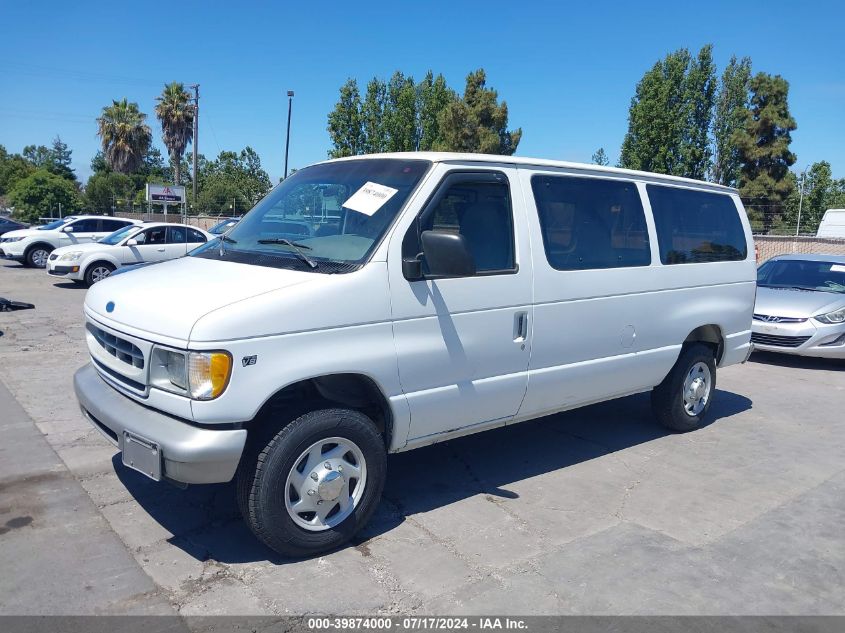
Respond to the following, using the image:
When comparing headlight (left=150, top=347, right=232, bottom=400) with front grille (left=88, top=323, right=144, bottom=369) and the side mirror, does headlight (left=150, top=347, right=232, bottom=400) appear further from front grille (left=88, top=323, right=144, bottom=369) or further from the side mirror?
the side mirror

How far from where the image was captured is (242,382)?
3.42m

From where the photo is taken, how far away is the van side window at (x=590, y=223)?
4.89m

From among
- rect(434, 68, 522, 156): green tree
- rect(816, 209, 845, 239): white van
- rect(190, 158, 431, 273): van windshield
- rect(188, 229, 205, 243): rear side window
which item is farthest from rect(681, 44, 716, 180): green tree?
rect(190, 158, 431, 273): van windshield

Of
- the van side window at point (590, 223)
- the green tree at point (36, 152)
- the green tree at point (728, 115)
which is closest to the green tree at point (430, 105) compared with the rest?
the green tree at point (728, 115)

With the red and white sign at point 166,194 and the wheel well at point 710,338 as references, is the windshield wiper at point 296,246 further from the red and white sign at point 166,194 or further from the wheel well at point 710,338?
the red and white sign at point 166,194

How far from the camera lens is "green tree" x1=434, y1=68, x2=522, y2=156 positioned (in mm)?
34438

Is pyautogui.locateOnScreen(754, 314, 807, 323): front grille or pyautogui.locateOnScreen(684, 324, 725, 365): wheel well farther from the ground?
pyautogui.locateOnScreen(684, 324, 725, 365): wheel well

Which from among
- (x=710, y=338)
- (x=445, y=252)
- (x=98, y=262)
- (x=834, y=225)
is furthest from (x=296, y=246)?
(x=834, y=225)

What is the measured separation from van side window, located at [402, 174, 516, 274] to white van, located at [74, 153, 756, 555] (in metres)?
0.01

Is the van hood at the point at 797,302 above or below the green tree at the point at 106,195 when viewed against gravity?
below

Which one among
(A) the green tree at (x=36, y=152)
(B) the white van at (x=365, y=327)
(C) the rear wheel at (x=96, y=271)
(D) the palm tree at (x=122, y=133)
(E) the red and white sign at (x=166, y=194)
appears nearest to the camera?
(B) the white van at (x=365, y=327)

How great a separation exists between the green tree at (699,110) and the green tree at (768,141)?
2.11m

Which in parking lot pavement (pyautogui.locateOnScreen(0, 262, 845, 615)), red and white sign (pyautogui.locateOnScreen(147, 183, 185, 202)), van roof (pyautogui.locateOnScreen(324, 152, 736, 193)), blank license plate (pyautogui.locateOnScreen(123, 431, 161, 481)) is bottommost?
parking lot pavement (pyautogui.locateOnScreen(0, 262, 845, 615))

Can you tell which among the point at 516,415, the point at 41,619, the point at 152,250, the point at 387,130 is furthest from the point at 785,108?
the point at 41,619
